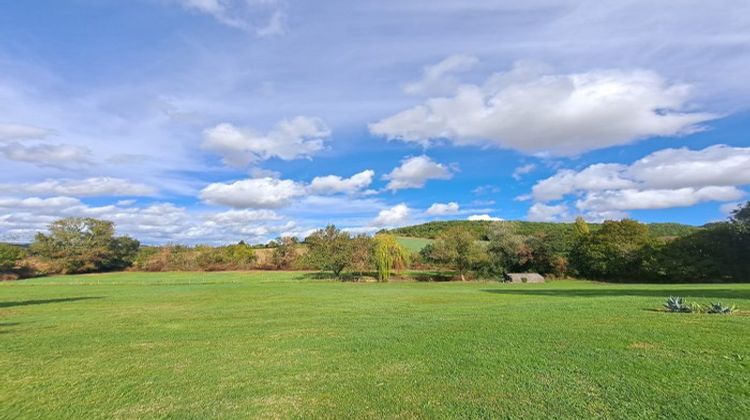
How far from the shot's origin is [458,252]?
162 ft

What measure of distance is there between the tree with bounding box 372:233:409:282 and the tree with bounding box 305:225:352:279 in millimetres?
3154

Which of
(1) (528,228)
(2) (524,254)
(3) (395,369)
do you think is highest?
(1) (528,228)

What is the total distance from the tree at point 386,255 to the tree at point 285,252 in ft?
81.3

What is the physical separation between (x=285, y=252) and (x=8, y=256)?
129 feet

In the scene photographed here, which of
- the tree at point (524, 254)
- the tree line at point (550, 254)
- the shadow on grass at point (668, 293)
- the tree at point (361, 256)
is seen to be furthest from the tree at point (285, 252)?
the shadow on grass at point (668, 293)

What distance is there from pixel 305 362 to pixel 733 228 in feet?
183

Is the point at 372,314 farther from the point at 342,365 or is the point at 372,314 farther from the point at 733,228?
the point at 733,228

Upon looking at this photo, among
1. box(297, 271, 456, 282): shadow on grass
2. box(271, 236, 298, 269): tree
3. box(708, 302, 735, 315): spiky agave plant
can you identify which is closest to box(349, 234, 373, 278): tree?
box(297, 271, 456, 282): shadow on grass

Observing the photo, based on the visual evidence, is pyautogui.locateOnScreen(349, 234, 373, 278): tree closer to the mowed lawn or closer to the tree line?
the tree line

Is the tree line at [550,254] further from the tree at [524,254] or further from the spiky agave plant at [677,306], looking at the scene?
the spiky agave plant at [677,306]

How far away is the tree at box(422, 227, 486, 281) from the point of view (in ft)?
159

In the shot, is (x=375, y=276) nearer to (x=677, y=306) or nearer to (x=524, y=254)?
(x=524, y=254)

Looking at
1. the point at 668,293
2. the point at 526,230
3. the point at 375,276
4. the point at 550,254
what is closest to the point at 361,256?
the point at 375,276

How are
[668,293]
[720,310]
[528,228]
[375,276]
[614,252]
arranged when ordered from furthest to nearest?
[528,228] → [614,252] → [375,276] → [668,293] → [720,310]
